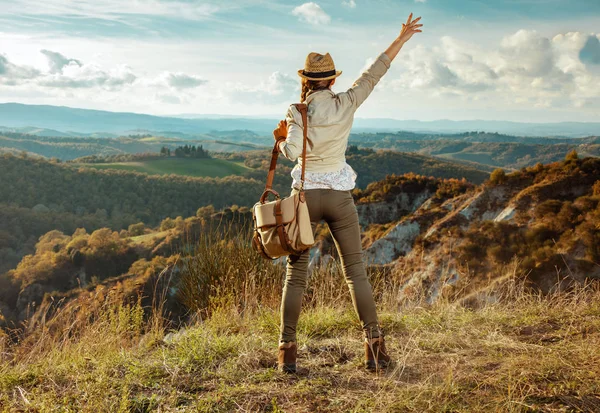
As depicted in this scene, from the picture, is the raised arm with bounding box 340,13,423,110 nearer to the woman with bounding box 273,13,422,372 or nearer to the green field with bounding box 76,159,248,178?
the woman with bounding box 273,13,422,372

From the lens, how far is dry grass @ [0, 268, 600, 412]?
2.47 metres

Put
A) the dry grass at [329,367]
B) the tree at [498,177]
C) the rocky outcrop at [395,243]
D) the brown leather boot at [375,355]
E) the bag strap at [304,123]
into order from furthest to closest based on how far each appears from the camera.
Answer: the rocky outcrop at [395,243] → the tree at [498,177] → the brown leather boot at [375,355] → the bag strap at [304,123] → the dry grass at [329,367]

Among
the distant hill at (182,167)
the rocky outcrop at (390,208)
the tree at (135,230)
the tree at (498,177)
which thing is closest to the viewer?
the tree at (498,177)

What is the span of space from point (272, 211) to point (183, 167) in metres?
116

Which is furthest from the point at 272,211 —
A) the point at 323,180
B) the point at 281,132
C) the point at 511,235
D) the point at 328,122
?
the point at 511,235

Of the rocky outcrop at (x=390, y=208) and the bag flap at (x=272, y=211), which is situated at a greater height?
the bag flap at (x=272, y=211)

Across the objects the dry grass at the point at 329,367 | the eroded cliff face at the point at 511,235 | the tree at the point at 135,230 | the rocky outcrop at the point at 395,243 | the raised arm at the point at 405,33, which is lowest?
the tree at the point at 135,230

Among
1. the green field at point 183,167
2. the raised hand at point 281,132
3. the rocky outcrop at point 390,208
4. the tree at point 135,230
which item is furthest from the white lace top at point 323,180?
the green field at point 183,167

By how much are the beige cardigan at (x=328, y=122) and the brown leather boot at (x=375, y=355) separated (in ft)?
3.83

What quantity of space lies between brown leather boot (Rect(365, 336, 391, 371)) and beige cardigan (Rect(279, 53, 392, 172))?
1.17m

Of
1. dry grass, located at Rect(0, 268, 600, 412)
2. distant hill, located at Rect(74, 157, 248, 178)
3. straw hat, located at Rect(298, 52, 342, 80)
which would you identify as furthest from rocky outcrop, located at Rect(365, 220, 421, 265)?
Result: distant hill, located at Rect(74, 157, 248, 178)

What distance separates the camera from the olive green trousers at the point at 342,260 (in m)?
2.85

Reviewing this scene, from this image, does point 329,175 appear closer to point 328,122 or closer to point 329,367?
point 328,122

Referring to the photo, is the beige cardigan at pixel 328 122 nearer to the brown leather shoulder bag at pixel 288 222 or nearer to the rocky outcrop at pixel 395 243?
the brown leather shoulder bag at pixel 288 222
